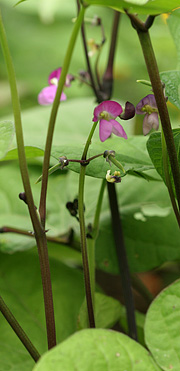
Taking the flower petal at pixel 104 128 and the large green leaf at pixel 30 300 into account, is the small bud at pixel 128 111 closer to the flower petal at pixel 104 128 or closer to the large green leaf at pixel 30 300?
the flower petal at pixel 104 128

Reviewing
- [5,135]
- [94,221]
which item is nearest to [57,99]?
[5,135]

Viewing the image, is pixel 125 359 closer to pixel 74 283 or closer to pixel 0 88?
pixel 74 283

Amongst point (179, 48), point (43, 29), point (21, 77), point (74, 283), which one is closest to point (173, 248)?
point (74, 283)

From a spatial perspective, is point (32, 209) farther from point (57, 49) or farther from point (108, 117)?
point (57, 49)

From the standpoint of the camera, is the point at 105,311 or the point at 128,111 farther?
the point at 105,311

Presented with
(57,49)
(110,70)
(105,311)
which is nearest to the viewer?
(105,311)

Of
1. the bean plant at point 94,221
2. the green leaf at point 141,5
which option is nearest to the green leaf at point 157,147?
the bean plant at point 94,221

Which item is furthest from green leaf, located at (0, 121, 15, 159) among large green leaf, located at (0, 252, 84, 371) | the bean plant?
large green leaf, located at (0, 252, 84, 371)
